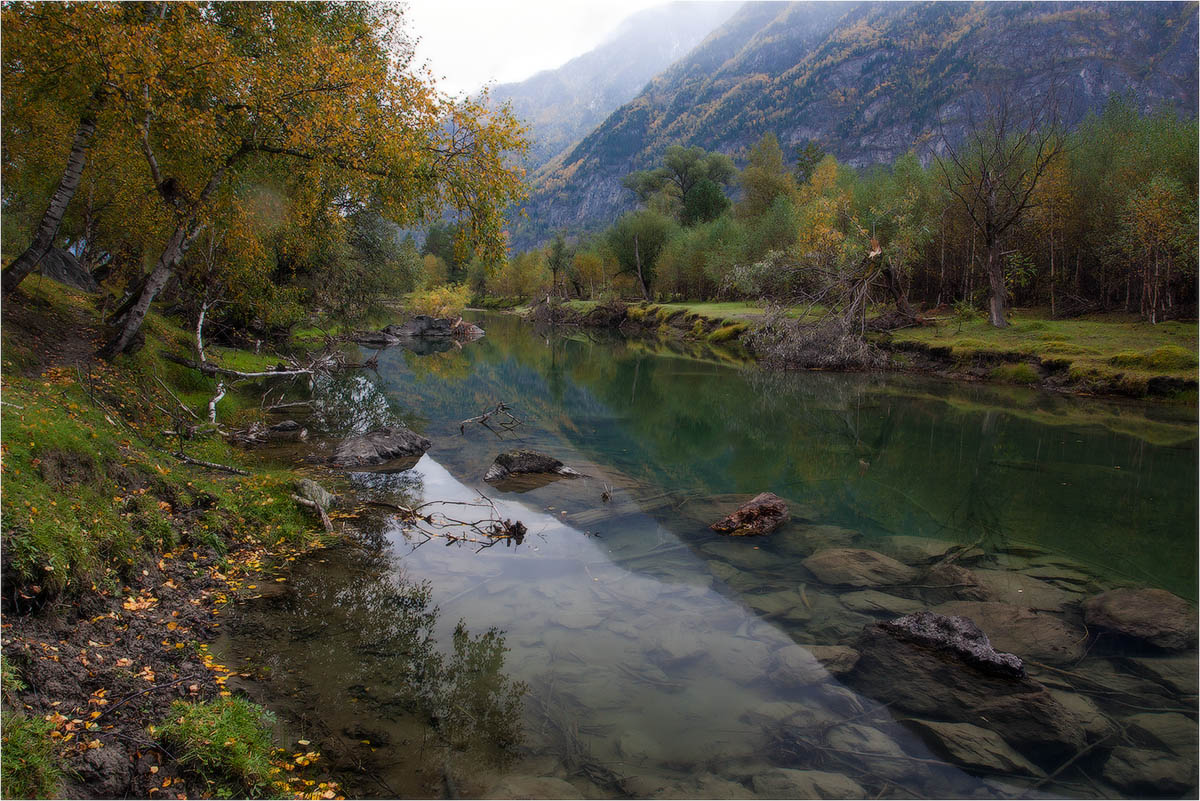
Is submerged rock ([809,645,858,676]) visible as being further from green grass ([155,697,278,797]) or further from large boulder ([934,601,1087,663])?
green grass ([155,697,278,797])

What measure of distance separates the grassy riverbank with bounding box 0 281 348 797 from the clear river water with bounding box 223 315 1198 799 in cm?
61

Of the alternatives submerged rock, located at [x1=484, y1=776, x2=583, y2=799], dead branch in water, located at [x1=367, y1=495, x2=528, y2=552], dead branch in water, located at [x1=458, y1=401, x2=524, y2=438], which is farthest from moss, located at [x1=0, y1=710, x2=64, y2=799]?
dead branch in water, located at [x1=458, y1=401, x2=524, y2=438]

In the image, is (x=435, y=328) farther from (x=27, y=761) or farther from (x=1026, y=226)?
(x=27, y=761)

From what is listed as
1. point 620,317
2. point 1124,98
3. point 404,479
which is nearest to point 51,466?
point 404,479

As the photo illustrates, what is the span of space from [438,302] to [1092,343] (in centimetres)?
5756

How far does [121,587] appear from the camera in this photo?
616 centimetres

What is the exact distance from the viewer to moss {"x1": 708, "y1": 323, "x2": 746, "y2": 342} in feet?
155

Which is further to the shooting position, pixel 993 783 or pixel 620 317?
pixel 620 317

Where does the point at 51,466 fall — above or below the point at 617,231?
below

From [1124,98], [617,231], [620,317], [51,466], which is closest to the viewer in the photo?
[51,466]

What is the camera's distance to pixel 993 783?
5.45m

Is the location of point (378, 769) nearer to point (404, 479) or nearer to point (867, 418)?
point (404, 479)

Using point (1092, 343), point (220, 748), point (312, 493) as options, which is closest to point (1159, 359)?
point (1092, 343)

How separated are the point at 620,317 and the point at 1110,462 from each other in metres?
60.5
